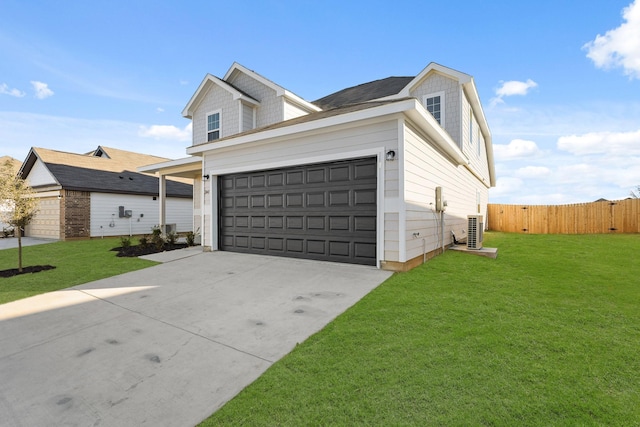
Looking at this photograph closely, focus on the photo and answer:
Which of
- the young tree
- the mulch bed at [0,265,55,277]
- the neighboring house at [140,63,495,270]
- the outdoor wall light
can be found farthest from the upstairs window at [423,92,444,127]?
the mulch bed at [0,265,55,277]

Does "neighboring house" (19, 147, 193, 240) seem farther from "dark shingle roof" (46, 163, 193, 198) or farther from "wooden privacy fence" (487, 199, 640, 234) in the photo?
"wooden privacy fence" (487, 199, 640, 234)

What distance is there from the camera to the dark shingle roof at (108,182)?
1388cm

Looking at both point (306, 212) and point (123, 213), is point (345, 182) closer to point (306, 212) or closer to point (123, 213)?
point (306, 212)

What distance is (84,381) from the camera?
7.59ft

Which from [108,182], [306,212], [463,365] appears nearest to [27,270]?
[306,212]

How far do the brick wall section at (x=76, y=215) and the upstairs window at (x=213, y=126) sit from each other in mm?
7356

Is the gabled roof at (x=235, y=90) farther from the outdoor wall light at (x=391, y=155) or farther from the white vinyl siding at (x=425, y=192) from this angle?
the outdoor wall light at (x=391, y=155)

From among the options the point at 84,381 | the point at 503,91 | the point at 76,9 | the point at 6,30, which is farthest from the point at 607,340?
the point at 6,30

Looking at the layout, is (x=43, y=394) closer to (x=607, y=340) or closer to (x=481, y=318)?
(x=481, y=318)

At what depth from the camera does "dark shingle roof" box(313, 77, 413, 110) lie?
12977 millimetres

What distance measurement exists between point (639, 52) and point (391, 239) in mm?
8977

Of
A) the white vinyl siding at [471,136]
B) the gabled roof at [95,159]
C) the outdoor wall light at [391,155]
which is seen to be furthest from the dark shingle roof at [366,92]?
the gabled roof at [95,159]

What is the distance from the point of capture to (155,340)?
3004 millimetres

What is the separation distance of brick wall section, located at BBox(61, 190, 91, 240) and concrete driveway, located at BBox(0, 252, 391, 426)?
11.2 m
